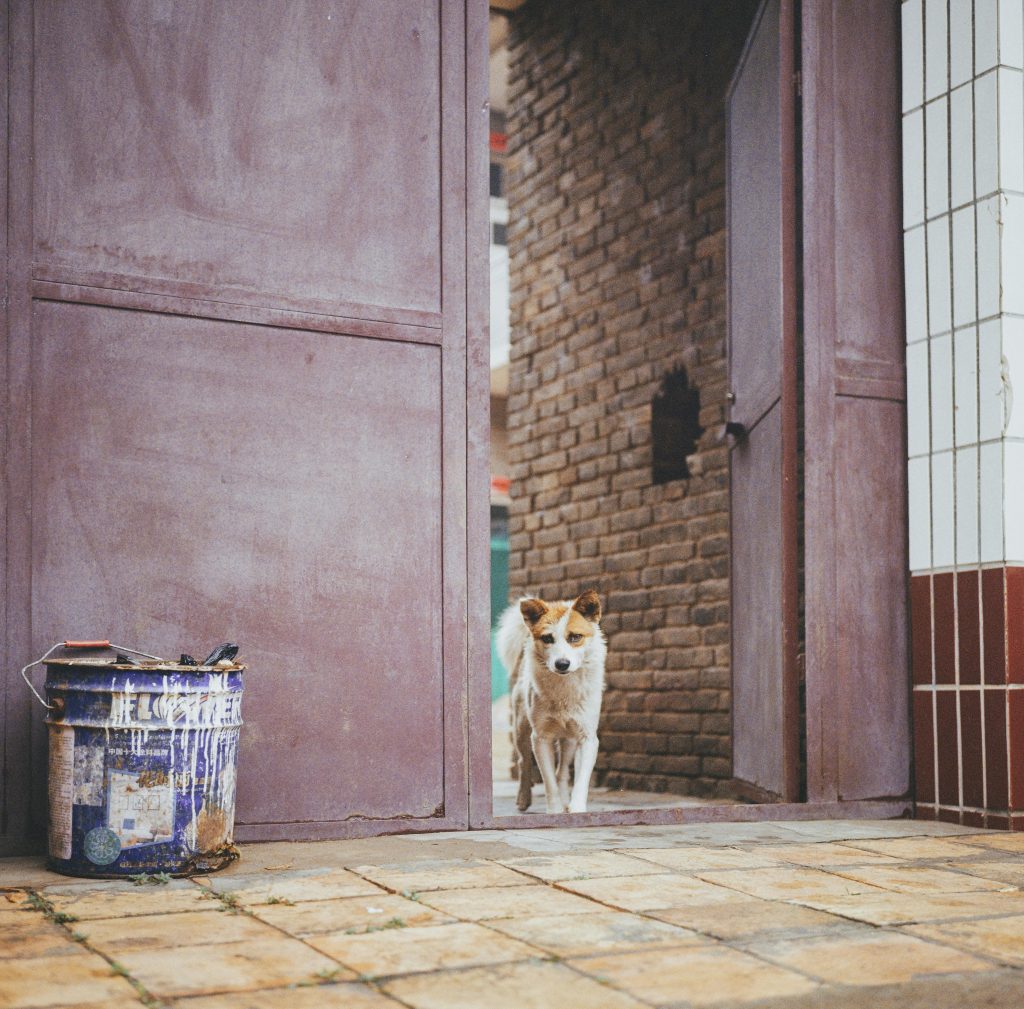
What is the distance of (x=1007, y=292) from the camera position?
4.54 meters

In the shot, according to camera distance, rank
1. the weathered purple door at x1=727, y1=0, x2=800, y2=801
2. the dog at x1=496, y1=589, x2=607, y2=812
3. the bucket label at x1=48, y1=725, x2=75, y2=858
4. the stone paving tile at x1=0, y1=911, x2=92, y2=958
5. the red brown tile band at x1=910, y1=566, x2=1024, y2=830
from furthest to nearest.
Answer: the dog at x1=496, y1=589, x2=607, y2=812 < the weathered purple door at x1=727, y1=0, x2=800, y2=801 < the red brown tile band at x1=910, y1=566, x2=1024, y2=830 < the bucket label at x1=48, y1=725, x2=75, y2=858 < the stone paving tile at x1=0, y1=911, x2=92, y2=958

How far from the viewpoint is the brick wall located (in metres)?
6.18

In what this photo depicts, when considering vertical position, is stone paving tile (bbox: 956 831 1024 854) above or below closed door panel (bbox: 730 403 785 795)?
below

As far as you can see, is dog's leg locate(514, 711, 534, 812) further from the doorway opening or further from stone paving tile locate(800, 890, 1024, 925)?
stone paving tile locate(800, 890, 1024, 925)

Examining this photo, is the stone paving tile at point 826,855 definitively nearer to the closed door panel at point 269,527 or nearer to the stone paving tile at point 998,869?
the stone paving tile at point 998,869

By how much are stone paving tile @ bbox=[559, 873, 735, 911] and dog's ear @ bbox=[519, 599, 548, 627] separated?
2.01 m

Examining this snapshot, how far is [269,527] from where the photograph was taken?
13.1 feet

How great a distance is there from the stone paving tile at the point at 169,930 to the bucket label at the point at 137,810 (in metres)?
0.53

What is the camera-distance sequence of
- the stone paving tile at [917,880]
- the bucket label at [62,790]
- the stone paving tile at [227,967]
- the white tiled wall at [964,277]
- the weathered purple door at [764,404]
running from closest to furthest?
the stone paving tile at [227,967]
the stone paving tile at [917,880]
the bucket label at [62,790]
the white tiled wall at [964,277]
the weathered purple door at [764,404]

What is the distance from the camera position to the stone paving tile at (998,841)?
3.98 m

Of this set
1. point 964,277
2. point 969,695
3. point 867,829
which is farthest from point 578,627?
point 964,277

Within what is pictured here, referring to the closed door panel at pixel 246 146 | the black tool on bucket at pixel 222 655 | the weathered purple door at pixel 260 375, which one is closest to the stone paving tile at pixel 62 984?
the black tool on bucket at pixel 222 655

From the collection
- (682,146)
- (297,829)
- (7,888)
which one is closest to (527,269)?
(682,146)

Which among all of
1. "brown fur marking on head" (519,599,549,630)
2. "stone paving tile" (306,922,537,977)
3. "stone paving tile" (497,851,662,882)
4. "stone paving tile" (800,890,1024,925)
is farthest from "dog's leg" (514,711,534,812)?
"stone paving tile" (306,922,537,977)
